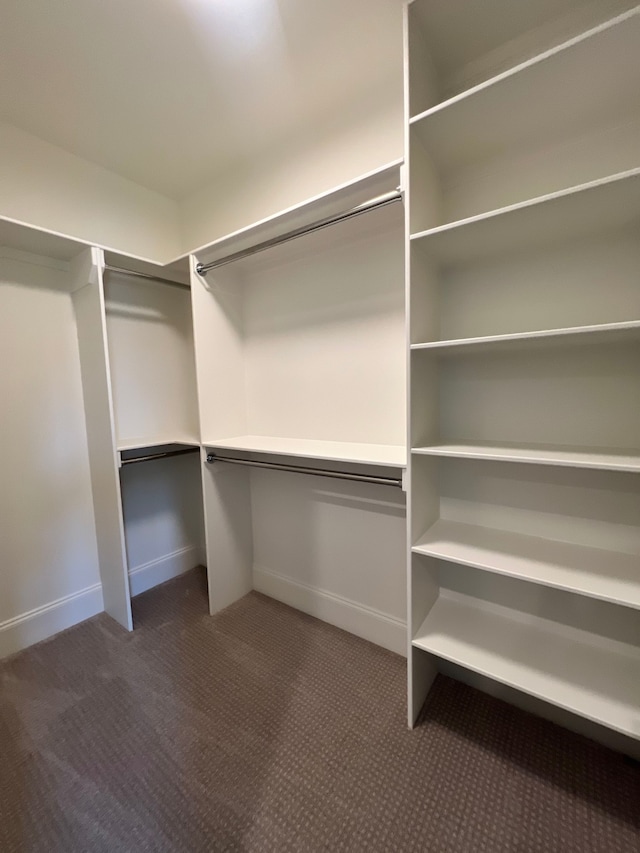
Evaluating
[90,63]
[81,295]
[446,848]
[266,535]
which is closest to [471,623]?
[446,848]

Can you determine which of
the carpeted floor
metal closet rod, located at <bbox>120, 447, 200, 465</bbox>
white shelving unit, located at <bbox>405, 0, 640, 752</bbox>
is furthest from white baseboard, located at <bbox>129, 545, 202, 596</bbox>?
white shelving unit, located at <bbox>405, 0, 640, 752</bbox>

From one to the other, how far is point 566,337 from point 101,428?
2.23 m

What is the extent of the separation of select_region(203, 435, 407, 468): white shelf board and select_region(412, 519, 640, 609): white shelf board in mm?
355

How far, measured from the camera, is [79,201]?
2043 mm

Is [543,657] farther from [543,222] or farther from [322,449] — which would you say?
[543,222]

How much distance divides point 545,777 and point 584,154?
7.05 feet

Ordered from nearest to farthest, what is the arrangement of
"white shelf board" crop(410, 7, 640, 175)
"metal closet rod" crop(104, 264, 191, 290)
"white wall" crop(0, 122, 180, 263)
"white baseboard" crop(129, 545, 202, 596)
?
"white shelf board" crop(410, 7, 640, 175)
"white wall" crop(0, 122, 180, 263)
"metal closet rod" crop(104, 264, 191, 290)
"white baseboard" crop(129, 545, 202, 596)

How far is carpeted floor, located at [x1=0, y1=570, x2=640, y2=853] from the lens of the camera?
1.09 meters

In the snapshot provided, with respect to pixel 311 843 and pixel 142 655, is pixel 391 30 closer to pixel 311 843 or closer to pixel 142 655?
pixel 311 843

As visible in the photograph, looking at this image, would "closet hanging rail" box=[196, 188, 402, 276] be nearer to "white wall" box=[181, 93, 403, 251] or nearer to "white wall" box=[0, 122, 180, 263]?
"white wall" box=[181, 93, 403, 251]

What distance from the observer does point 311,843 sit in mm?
1063

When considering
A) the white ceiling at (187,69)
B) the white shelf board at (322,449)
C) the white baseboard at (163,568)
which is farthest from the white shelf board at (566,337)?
the white baseboard at (163,568)

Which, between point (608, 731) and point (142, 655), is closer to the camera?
point (608, 731)

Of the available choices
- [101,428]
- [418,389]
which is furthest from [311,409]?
[101,428]
